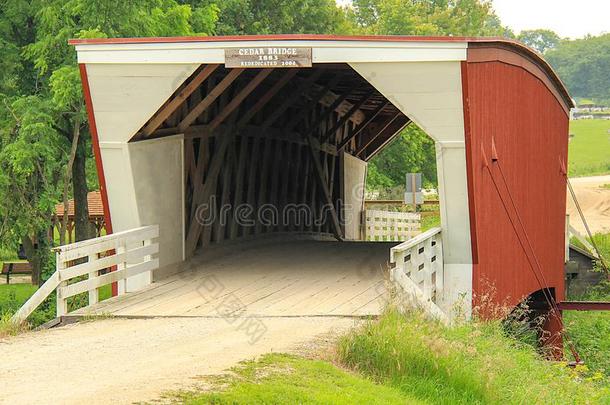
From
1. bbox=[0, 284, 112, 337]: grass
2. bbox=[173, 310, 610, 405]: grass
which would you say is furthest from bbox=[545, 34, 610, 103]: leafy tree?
bbox=[173, 310, 610, 405]: grass

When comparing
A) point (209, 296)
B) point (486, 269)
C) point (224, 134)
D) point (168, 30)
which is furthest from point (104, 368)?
point (168, 30)

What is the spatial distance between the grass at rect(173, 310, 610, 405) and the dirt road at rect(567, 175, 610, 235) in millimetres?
25522

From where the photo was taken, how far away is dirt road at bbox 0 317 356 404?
7621mm

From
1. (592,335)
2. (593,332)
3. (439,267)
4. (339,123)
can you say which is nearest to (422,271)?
(439,267)

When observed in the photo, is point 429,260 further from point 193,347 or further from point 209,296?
point 193,347

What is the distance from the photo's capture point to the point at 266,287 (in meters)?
13.8

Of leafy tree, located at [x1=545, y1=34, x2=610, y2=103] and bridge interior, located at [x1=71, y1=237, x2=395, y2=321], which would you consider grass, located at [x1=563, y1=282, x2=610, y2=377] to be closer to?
bridge interior, located at [x1=71, y1=237, x2=395, y2=321]

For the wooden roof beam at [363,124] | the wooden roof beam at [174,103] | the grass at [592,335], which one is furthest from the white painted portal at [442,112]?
the wooden roof beam at [363,124]

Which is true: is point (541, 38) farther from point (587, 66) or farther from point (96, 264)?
point (96, 264)

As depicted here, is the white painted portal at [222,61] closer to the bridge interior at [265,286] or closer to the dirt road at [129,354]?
the bridge interior at [265,286]

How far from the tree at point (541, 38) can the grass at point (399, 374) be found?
15481 cm

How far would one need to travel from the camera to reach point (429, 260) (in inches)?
500

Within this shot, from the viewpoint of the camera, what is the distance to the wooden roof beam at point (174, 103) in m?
13.7

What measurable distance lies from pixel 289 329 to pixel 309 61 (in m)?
3.61
